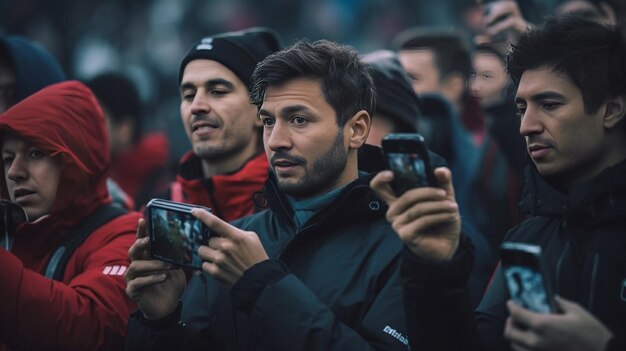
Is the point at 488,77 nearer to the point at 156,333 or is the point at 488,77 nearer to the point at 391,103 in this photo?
→ the point at 391,103

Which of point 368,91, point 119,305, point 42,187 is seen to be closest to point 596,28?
point 368,91

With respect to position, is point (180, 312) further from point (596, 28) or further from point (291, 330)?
point (596, 28)

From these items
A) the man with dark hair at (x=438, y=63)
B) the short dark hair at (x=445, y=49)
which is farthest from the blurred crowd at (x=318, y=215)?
the short dark hair at (x=445, y=49)

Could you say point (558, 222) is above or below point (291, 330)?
A: above

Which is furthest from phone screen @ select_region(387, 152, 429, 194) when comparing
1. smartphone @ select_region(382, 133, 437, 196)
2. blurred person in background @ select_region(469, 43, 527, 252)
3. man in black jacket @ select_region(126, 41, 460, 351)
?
blurred person in background @ select_region(469, 43, 527, 252)

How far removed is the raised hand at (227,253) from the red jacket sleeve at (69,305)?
2.93 feet

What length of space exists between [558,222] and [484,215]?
265 cm

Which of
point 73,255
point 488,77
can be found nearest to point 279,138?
point 73,255

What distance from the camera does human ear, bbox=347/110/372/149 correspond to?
3.99 metres

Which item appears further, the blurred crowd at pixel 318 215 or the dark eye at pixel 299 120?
→ the dark eye at pixel 299 120

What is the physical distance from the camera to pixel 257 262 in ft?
11.1

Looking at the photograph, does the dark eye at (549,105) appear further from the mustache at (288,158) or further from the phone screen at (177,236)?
the phone screen at (177,236)

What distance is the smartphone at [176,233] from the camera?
3.44m

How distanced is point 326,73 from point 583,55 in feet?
3.31
